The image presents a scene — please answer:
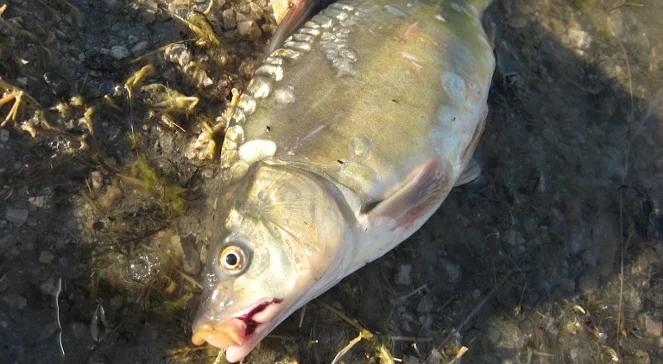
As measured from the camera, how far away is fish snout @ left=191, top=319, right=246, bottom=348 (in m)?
2.56

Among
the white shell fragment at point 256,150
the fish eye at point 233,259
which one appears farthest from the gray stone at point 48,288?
the white shell fragment at point 256,150

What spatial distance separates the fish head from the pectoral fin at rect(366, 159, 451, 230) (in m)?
0.24

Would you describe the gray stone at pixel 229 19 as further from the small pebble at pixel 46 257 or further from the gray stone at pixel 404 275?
the gray stone at pixel 404 275

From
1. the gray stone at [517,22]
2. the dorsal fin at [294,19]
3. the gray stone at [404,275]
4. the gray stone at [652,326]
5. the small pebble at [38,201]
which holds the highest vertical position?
the dorsal fin at [294,19]

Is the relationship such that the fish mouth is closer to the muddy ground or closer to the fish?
the fish

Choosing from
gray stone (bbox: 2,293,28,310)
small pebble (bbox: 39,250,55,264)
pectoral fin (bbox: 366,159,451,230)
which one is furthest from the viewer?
small pebble (bbox: 39,250,55,264)

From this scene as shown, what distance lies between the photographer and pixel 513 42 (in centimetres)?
458

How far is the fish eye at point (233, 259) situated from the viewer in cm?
258

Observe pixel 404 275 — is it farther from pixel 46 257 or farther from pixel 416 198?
pixel 46 257

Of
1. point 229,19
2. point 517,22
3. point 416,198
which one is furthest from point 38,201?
point 517,22

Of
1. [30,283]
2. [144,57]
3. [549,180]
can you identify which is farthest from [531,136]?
[30,283]

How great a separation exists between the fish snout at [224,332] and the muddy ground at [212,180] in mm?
589

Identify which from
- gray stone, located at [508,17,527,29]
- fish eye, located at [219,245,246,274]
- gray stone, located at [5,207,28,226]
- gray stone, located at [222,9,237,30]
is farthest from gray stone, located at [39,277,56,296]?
gray stone, located at [508,17,527,29]

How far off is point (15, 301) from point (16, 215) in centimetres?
46
